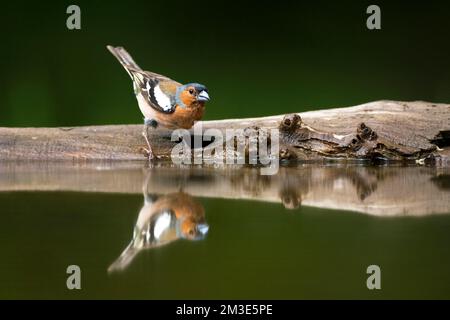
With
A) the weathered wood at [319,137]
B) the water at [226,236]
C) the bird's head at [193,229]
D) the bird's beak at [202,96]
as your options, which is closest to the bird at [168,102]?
the bird's beak at [202,96]

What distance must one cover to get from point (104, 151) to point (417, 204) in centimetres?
198

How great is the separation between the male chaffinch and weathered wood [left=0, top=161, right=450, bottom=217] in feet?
0.38

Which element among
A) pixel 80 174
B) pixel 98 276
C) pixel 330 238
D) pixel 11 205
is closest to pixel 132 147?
pixel 80 174

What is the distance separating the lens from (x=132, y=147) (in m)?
3.80

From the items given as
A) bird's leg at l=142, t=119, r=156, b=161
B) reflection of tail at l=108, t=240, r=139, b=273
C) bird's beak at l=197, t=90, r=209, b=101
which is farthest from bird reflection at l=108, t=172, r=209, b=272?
bird's leg at l=142, t=119, r=156, b=161

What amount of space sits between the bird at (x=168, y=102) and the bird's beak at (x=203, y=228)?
177 centimetres

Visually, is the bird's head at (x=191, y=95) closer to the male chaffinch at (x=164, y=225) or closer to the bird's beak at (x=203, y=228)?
the male chaffinch at (x=164, y=225)

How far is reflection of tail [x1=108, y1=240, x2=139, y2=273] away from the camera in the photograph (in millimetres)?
1388

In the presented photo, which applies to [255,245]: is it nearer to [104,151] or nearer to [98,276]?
[98,276]

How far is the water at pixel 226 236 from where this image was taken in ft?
4.17

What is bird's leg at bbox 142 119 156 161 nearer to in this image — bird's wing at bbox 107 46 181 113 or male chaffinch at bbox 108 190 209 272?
bird's wing at bbox 107 46 181 113

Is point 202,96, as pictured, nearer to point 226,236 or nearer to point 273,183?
point 273,183

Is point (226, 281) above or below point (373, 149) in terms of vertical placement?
below

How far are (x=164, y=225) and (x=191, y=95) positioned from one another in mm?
1815
